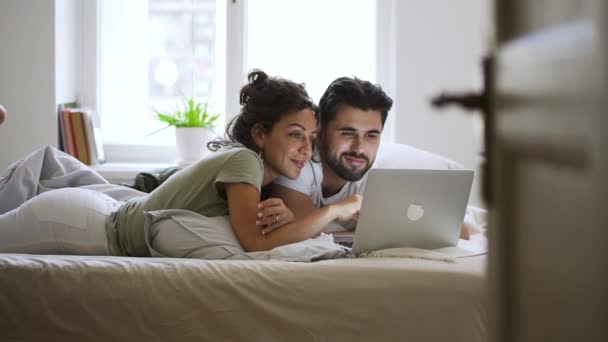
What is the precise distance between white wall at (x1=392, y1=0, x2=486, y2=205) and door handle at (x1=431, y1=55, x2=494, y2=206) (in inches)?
104

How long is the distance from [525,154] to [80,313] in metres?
1.25

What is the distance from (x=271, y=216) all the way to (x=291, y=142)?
10.7 inches

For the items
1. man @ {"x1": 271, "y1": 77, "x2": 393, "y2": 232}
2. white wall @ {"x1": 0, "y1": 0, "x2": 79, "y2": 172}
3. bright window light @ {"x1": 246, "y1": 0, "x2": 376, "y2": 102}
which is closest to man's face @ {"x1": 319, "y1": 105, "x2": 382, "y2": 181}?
man @ {"x1": 271, "y1": 77, "x2": 393, "y2": 232}

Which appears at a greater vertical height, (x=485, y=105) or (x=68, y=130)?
(x=485, y=105)

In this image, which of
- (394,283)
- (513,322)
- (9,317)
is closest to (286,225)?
(394,283)

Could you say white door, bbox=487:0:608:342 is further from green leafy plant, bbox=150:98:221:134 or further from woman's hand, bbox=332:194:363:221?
green leafy plant, bbox=150:98:221:134

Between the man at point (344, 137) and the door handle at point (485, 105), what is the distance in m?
1.46

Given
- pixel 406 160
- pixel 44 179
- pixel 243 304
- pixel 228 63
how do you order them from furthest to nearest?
1. pixel 228 63
2. pixel 406 160
3. pixel 44 179
4. pixel 243 304

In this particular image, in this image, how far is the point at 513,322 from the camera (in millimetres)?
549

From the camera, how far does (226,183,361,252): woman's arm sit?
67.7 inches

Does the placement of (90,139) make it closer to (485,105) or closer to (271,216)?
(271,216)

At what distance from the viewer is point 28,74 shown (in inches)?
125

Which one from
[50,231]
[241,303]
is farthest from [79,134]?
[241,303]

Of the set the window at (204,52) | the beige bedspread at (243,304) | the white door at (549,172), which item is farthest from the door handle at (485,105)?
the window at (204,52)
